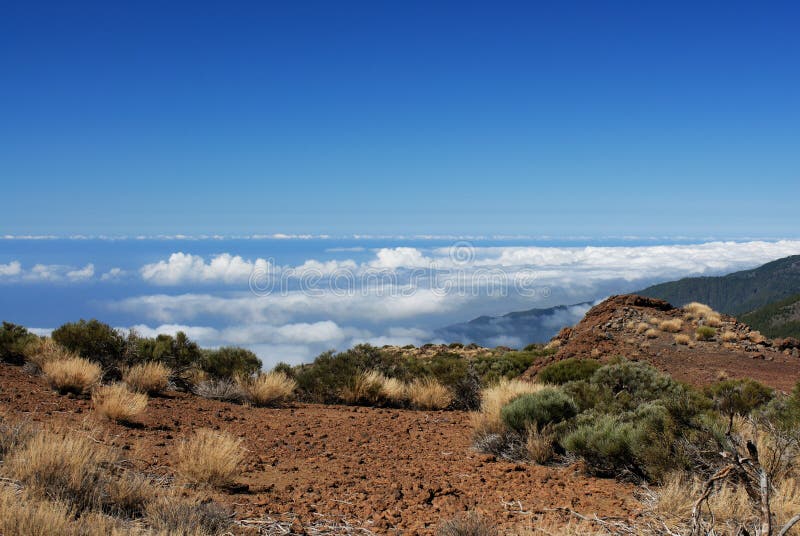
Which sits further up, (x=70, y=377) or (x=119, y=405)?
(x=70, y=377)

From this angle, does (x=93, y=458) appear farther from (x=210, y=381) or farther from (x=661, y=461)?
(x=210, y=381)

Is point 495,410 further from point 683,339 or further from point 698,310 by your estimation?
point 698,310

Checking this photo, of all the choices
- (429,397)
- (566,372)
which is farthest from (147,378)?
(566,372)

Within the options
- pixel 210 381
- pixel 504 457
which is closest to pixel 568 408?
pixel 504 457

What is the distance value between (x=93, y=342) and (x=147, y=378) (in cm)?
225

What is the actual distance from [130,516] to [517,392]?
6856mm

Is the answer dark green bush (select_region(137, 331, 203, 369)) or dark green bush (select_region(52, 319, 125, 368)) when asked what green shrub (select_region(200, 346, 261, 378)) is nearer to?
dark green bush (select_region(137, 331, 203, 369))

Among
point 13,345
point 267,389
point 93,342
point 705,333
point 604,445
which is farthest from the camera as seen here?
point 705,333

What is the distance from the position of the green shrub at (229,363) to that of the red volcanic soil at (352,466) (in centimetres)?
227

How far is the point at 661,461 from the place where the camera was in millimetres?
6020

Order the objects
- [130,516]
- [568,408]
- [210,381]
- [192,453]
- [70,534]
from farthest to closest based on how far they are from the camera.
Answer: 1. [210,381]
2. [568,408]
3. [192,453]
4. [130,516]
5. [70,534]

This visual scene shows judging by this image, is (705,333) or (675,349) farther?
(705,333)

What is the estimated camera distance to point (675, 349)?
74.5 ft

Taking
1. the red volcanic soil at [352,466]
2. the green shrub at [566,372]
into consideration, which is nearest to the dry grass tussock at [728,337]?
the green shrub at [566,372]
